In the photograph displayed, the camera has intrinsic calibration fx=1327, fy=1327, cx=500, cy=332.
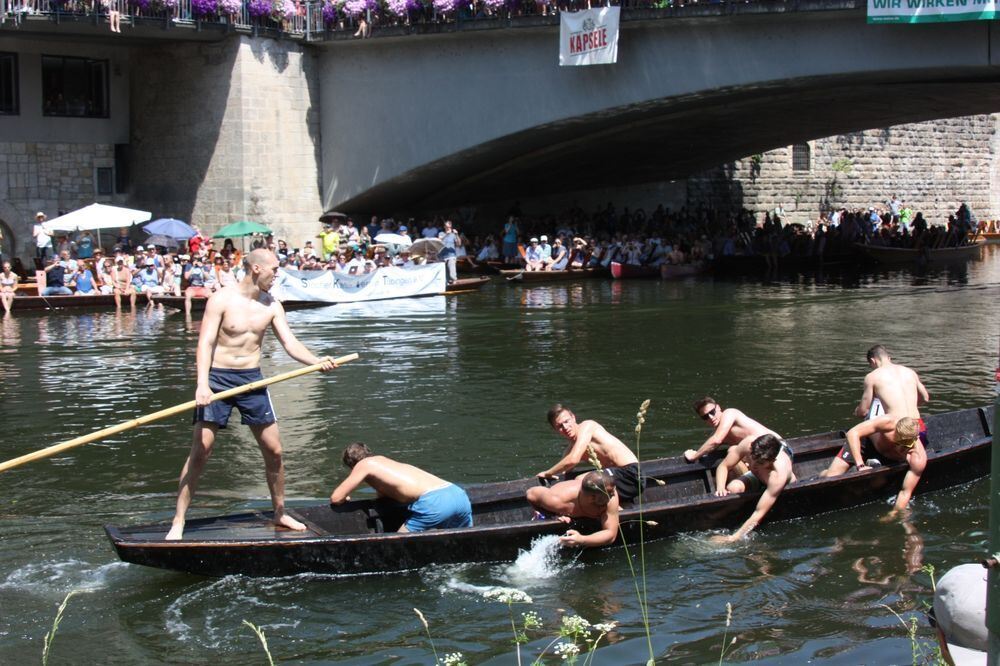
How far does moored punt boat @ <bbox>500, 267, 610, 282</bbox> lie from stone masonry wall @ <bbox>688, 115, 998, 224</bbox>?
9.06 meters

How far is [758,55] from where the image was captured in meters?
22.5

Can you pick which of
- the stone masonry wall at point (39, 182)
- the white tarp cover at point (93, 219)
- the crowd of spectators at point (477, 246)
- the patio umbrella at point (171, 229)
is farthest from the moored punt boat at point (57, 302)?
the stone masonry wall at point (39, 182)

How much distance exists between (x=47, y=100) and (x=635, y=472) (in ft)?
69.4

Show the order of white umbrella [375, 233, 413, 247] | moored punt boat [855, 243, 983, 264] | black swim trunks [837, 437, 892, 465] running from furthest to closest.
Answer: moored punt boat [855, 243, 983, 264]
white umbrella [375, 233, 413, 247]
black swim trunks [837, 437, 892, 465]

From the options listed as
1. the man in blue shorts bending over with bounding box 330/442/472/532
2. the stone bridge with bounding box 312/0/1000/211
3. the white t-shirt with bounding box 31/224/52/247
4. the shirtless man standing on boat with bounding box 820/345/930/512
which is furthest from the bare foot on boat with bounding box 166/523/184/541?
the white t-shirt with bounding box 31/224/52/247

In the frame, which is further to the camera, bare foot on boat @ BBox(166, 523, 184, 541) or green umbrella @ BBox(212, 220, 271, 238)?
green umbrella @ BBox(212, 220, 271, 238)

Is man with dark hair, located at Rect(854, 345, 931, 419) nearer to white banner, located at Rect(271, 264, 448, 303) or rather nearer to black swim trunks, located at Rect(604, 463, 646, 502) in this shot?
black swim trunks, located at Rect(604, 463, 646, 502)

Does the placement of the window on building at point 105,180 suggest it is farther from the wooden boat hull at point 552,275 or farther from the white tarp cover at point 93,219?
the wooden boat hull at point 552,275

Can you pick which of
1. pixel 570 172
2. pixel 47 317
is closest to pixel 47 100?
pixel 47 317

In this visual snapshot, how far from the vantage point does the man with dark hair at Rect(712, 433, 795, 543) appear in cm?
933

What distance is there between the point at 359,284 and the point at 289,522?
49.3 feet

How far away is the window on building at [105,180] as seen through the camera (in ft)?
92.2

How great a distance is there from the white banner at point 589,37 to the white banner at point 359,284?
456 centimetres

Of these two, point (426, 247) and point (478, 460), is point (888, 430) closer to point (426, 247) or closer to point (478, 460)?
point (478, 460)
